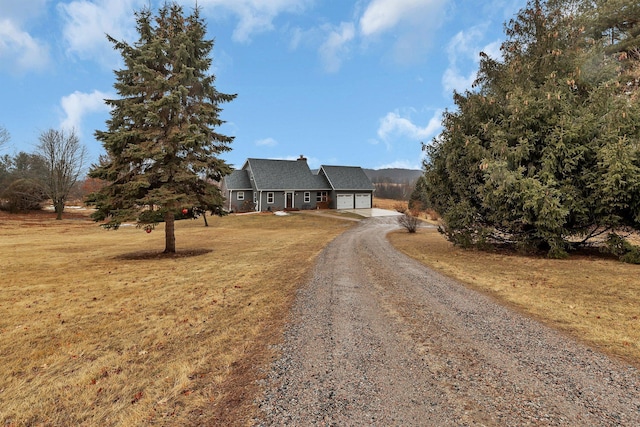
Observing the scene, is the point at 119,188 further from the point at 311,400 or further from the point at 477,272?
the point at 477,272

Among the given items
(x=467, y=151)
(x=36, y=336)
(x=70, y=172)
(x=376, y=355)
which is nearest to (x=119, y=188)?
(x=36, y=336)

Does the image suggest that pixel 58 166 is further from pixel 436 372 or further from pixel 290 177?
pixel 436 372

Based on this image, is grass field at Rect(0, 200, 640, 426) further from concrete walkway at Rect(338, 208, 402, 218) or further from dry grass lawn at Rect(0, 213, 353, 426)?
concrete walkway at Rect(338, 208, 402, 218)

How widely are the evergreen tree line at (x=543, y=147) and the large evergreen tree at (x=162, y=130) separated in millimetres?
12087

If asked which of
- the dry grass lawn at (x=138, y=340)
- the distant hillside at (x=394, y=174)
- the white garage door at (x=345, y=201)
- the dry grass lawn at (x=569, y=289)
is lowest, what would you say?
the dry grass lawn at (x=138, y=340)

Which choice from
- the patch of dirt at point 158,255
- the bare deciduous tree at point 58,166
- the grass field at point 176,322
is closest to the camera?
the grass field at point 176,322

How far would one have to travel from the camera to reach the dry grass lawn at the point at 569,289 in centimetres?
556

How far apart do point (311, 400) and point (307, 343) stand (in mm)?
1533

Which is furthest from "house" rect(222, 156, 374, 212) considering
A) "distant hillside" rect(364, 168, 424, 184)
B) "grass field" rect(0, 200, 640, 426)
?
"distant hillside" rect(364, 168, 424, 184)

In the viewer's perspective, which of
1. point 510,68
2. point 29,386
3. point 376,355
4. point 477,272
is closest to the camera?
point 29,386

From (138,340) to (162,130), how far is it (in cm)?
1177

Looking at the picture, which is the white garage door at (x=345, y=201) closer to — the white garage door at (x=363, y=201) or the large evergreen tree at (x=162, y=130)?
the white garage door at (x=363, y=201)

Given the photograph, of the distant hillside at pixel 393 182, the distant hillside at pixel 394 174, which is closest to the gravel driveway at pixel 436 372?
the distant hillside at pixel 393 182

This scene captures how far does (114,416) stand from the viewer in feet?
11.0
